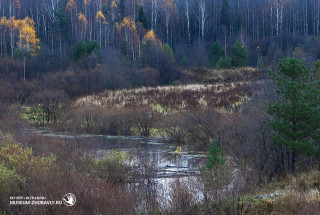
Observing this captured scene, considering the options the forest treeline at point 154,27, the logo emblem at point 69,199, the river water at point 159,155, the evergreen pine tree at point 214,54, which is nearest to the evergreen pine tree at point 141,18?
the forest treeline at point 154,27

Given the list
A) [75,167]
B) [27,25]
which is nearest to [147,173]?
[75,167]

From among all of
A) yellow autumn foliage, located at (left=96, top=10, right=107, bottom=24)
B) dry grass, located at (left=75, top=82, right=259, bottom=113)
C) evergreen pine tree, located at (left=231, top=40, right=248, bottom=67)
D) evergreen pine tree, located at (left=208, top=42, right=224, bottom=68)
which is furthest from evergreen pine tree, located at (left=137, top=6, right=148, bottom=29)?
dry grass, located at (left=75, top=82, right=259, bottom=113)

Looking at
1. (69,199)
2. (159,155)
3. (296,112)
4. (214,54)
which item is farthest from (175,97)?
(69,199)

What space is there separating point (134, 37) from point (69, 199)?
148 feet

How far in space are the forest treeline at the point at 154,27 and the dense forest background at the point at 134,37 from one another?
138mm

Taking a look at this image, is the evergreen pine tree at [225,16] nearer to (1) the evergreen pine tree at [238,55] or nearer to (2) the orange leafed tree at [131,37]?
(2) the orange leafed tree at [131,37]

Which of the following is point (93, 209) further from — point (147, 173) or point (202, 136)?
point (202, 136)

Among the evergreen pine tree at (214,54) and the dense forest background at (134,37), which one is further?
the evergreen pine tree at (214,54)

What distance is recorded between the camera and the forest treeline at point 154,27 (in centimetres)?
5203

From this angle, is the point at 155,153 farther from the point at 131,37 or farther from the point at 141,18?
the point at 141,18

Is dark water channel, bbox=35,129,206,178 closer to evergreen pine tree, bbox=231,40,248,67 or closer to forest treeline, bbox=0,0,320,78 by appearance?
forest treeline, bbox=0,0,320,78

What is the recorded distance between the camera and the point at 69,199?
9602 mm

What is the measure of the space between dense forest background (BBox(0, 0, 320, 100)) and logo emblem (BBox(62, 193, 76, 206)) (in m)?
29.6

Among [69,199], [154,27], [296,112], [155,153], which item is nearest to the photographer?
[69,199]
